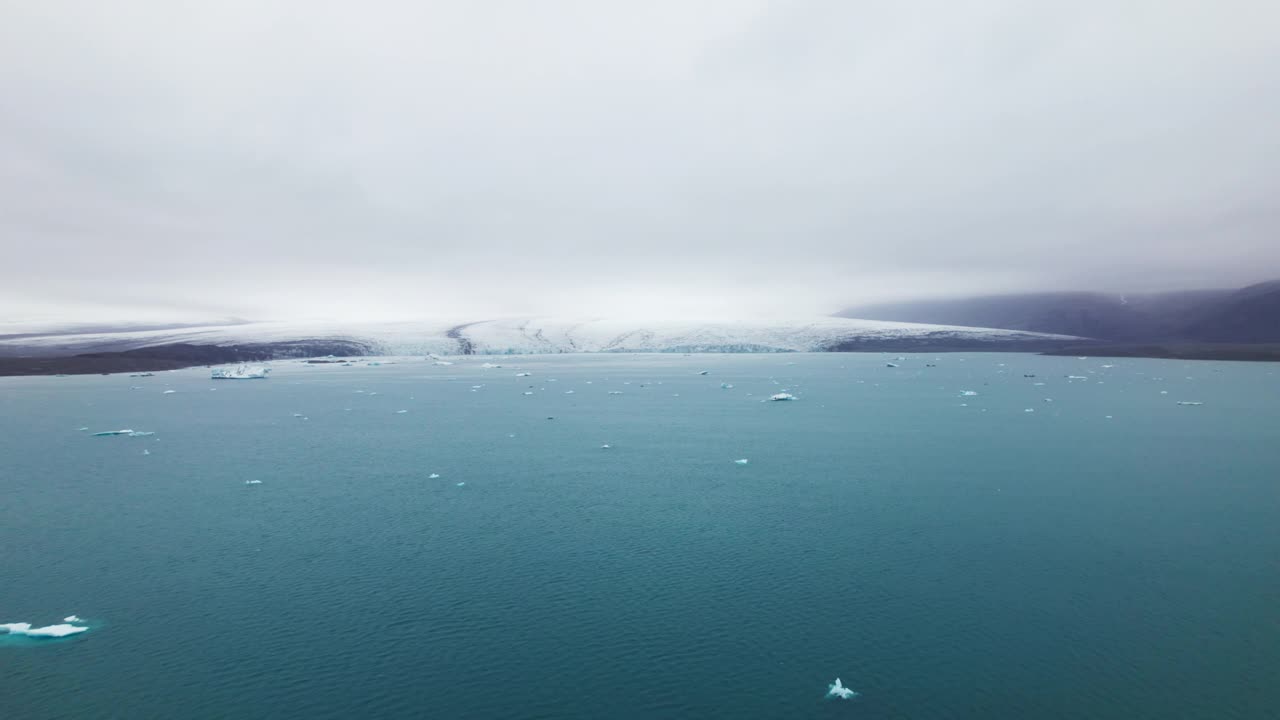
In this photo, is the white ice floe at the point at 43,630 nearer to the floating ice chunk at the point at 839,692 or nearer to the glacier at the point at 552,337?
the floating ice chunk at the point at 839,692

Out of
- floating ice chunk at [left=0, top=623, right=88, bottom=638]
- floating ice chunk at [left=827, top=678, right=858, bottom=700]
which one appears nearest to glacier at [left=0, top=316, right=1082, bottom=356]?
floating ice chunk at [left=0, top=623, right=88, bottom=638]

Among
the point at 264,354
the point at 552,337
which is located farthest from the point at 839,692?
the point at 552,337

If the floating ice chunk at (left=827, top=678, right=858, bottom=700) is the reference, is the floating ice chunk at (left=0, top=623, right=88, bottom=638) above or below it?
above

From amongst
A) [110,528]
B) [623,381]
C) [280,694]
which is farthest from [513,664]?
[623,381]

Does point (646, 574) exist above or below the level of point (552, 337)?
below

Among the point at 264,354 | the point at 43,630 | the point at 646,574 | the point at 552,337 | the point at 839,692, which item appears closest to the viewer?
the point at 839,692

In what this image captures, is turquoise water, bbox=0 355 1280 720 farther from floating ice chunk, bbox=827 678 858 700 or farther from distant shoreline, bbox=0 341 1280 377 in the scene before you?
distant shoreline, bbox=0 341 1280 377

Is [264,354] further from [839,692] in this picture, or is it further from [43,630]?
[839,692]

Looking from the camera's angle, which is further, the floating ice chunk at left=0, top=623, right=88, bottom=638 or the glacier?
the glacier
